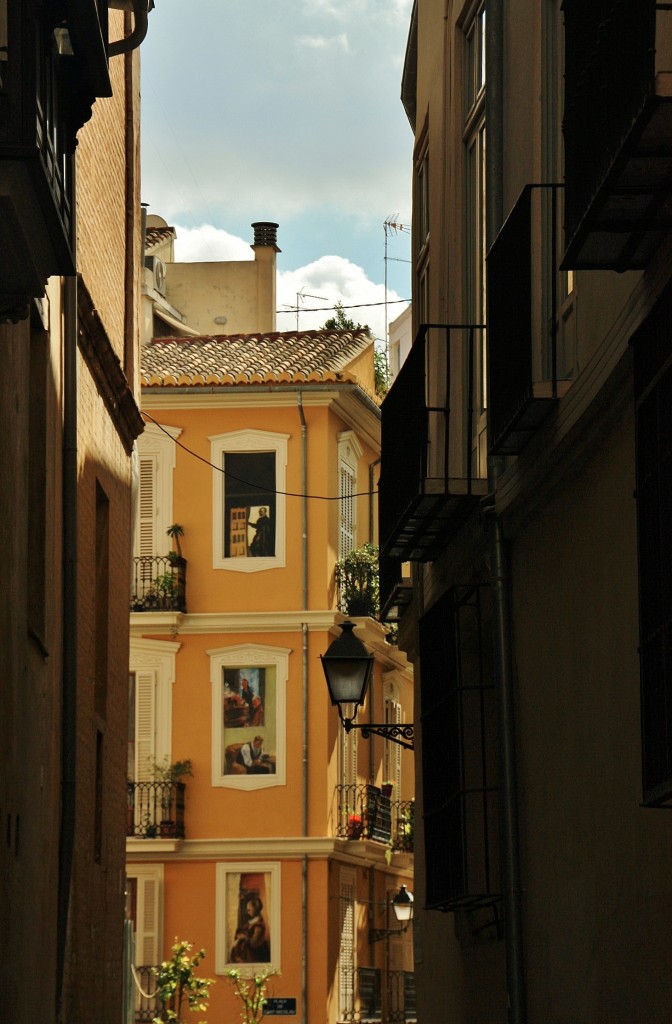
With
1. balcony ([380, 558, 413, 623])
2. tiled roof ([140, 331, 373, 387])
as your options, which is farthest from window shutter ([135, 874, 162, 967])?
balcony ([380, 558, 413, 623])

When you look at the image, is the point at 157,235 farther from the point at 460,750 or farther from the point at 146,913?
the point at 460,750

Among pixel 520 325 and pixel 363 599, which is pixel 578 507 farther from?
pixel 363 599

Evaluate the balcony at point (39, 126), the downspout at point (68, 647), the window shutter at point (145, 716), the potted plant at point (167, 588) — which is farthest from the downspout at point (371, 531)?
the balcony at point (39, 126)

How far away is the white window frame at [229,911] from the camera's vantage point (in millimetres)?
32281

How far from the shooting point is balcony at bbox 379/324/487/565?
11.1 metres

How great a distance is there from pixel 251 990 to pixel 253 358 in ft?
37.8

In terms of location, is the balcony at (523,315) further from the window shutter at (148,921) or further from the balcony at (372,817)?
the balcony at (372,817)

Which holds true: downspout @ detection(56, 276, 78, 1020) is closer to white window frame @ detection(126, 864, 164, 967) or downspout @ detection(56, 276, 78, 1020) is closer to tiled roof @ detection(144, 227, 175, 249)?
white window frame @ detection(126, 864, 164, 967)

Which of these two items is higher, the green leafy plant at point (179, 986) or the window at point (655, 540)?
the window at point (655, 540)

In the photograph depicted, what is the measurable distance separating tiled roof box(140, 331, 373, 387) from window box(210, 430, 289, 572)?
43.3 inches

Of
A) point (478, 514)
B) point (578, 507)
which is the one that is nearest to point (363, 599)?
point (478, 514)

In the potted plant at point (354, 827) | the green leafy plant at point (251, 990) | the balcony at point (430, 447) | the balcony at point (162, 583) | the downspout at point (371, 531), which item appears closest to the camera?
the balcony at point (430, 447)

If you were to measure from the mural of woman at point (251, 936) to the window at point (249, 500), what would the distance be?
5.85 meters

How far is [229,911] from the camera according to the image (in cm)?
3256
